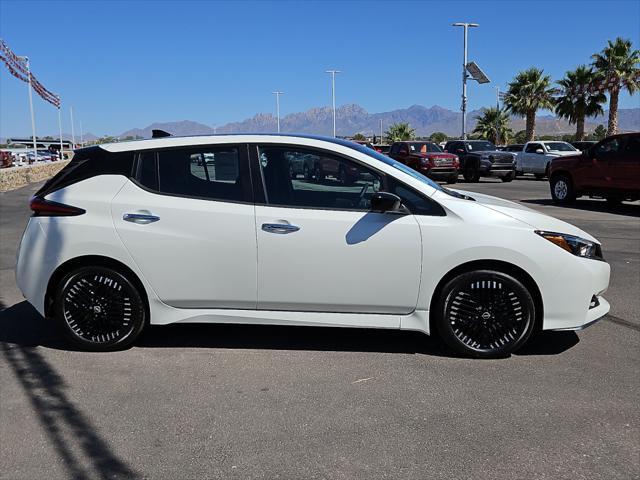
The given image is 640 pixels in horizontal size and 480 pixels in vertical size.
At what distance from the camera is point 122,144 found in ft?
15.5

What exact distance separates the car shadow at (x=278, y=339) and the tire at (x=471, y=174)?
833 inches

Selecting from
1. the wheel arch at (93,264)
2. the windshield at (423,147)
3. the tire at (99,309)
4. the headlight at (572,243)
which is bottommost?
the tire at (99,309)

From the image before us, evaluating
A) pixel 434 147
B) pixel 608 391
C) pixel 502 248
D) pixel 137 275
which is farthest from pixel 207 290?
pixel 434 147

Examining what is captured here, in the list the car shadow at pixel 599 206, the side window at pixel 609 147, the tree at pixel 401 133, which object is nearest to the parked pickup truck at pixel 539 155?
the car shadow at pixel 599 206

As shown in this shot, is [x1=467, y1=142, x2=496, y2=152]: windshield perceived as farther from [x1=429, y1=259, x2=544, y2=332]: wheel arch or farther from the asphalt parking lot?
[x1=429, y1=259, x2=544, y2=332]: wheel arch

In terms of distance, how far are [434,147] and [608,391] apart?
21887 millimetres

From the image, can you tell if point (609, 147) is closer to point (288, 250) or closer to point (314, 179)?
point (314, 179)

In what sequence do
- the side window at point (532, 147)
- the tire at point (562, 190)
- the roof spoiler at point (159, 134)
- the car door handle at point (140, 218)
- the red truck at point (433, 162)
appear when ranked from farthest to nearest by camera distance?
the side window at point (532, 147)
the red truck at point (433, 162)
the tire at point (562, 190)
the roof spoiler at point (159, 134)
the car door handle at point (140, 218)

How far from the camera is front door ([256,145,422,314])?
430 cm

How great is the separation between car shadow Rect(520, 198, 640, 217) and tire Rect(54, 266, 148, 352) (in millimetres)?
11838

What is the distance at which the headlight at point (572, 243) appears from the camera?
14.3ft

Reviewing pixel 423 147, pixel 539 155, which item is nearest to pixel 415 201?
pixel 423 147

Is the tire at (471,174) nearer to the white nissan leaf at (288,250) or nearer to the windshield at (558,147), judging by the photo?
the windshield at (558,147)

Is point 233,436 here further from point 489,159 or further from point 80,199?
point 489,159
